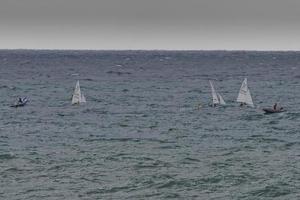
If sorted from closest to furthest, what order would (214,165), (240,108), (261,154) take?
(214,165)
(261,154)
(240,108)

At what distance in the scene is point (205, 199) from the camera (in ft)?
124

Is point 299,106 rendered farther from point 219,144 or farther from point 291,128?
point 219,144

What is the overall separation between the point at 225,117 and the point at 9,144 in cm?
2517

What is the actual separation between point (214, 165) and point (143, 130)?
56.3 feet

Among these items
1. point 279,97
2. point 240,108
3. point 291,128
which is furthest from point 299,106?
point 291,128

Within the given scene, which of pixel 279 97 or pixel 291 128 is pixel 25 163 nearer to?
pixel 291 128

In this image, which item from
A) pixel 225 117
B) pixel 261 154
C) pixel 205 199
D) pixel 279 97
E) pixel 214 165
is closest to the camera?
pixel 205 199

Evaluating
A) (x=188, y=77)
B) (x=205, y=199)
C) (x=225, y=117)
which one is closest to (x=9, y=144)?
(x=205, y=199)

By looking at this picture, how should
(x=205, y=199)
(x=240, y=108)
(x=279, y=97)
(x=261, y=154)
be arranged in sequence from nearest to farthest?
(x=205, y=199), (x=261, y=154), (x=240, y=108), (x=279, y=97)

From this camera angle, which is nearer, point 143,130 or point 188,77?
point 143,130

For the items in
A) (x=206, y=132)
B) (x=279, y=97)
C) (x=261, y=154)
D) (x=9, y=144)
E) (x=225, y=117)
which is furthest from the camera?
(x=279, y=97)

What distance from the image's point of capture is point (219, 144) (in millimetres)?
54000

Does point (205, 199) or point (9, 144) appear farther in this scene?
point (9, 144)

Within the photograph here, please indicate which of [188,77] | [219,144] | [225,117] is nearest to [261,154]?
[219,144]
